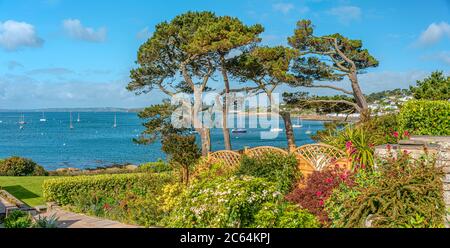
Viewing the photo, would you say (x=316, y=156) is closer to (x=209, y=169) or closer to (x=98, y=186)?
(x=209, y=169)

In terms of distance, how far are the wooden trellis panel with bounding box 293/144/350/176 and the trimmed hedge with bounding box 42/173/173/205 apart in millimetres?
4119

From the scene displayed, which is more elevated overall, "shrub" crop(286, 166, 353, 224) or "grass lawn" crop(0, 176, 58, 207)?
"shrub" crop(286, 166, 353, 224)

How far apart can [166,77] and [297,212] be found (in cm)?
1205

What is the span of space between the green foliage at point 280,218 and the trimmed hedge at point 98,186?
5.59 metres

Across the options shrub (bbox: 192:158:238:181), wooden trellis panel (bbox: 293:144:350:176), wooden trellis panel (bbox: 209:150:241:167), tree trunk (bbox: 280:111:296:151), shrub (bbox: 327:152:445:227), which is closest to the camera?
shrub (bbox: 327:152:445:227)

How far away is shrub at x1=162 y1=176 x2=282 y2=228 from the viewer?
523cm

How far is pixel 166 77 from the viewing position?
16969 mm

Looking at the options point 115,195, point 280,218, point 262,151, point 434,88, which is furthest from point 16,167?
point 434,88

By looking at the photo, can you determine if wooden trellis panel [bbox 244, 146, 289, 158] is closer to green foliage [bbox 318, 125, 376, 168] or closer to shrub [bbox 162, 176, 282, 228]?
green foliage [bbox 318, 125, 376, 168]

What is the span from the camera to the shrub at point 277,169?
762 centimetres

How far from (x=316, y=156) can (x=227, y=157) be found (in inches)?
109

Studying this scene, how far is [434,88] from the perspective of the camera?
14.9 metres

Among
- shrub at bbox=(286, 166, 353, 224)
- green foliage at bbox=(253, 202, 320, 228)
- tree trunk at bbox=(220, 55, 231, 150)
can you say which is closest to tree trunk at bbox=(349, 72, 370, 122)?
tree trunk at bbox=(220, 55, 231, 150)
